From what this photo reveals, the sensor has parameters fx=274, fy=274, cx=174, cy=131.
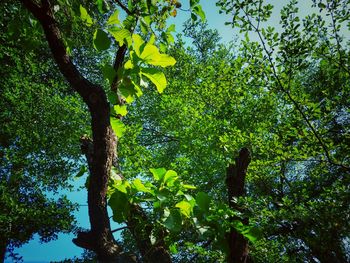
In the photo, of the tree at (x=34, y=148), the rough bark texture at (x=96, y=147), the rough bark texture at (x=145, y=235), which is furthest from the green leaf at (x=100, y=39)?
the tree at (x=34, y=148)

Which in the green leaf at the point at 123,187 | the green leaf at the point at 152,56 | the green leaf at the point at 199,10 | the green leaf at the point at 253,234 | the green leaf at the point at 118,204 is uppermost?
the green leaf at the point at 199,10

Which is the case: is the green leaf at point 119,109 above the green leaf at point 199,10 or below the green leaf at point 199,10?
below

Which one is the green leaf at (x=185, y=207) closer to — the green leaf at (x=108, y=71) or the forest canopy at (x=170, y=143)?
the forest canopy at (x=170, y=143)

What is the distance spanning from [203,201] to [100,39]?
1.43 meters

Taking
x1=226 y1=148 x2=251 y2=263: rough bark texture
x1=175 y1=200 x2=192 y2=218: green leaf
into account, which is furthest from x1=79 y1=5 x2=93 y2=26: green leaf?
x1=226 y1=148 x2=251 y2=263: rough bark texture

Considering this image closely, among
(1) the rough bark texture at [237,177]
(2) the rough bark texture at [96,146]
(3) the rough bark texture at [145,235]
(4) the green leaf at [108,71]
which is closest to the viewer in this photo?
(4) the green leaf at [108,71]

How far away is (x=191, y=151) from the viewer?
10070 millimetres

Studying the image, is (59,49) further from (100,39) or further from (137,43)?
(137,43)

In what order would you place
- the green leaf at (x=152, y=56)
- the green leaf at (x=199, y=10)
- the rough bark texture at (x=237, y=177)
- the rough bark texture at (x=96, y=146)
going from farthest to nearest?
the green leaf at (x=199, y=10) < the rough bark texture at (x=237, y=177) < the rough bark texture at (x=96, y=146) < the green leaf at (x=152, y=56)

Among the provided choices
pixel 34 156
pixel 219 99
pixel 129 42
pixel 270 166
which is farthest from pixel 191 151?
pixel 129 42

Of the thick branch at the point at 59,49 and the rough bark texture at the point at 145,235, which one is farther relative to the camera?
the rough bark texture at the point at 145,235

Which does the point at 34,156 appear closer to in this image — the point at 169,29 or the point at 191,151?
the point at 191,151

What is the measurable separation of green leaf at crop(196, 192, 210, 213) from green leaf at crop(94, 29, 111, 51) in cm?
132

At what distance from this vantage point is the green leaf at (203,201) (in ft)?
7.14
